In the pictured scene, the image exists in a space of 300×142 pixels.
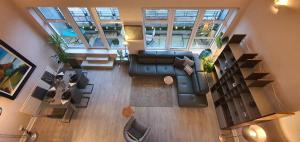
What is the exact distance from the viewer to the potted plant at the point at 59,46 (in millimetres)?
6371

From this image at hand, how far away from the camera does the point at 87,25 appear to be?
6332mm

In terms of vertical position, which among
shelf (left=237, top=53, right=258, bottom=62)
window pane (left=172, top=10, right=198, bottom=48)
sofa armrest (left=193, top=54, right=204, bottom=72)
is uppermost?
window pane (left=172, top=10, right=198, bottom=48)

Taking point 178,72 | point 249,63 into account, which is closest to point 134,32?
point 178,72

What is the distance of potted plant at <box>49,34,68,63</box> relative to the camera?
6.37 m

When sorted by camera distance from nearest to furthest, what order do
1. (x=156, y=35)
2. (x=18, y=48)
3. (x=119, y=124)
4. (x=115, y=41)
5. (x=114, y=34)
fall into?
(x=18, y=48), (x=119, y=124), (x=114, y=34), (x=156, y=35), (x=115, y=41)

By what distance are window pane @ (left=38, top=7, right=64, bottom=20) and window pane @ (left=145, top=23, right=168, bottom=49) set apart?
3262 millimetres

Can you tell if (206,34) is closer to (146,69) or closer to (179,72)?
(179,72)

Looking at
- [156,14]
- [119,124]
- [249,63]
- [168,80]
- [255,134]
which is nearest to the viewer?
[255,134]

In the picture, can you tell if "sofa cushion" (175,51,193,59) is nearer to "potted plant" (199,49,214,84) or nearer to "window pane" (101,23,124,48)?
"potted plant" (199,49,214,84)

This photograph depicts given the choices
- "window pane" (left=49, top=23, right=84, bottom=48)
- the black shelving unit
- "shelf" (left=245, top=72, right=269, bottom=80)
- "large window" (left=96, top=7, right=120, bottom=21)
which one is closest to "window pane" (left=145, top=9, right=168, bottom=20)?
"large window" (left=96, top=7, right=120, bottom=21)

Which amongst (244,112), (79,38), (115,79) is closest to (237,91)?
(244,112)

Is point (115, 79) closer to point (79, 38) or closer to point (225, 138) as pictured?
point (79, 38)

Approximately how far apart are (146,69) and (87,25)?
288 centimetres

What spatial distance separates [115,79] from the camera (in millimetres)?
6727
